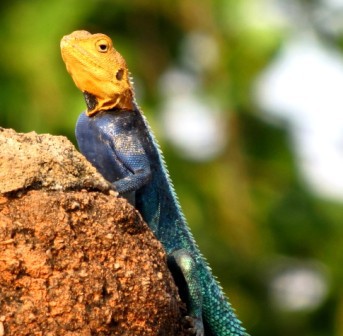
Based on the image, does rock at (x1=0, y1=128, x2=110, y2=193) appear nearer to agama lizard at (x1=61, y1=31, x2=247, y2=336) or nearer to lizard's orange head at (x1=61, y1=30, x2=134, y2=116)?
agama lizard at (x1=61, y1=31, x2=247, y2=336)

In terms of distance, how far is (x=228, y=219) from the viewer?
38.2 ft

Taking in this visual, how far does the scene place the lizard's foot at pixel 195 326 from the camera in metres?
5.14

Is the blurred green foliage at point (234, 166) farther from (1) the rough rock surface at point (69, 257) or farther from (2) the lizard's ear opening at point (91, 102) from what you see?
(1) the rough rock surface at point (69, 257)

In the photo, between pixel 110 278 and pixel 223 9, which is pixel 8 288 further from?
pixel 223 9

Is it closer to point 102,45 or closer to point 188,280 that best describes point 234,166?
point 102,45

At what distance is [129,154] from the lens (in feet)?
19.5

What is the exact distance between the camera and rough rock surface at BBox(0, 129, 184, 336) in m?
4.58

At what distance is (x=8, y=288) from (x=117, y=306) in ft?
1.42

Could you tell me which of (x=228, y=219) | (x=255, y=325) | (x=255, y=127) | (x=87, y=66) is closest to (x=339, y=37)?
(x=255, y=127)

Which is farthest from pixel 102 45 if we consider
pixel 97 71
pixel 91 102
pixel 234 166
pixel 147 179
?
pixel 234 166

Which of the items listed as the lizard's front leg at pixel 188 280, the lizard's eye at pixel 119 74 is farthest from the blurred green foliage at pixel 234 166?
the lizard's front leg at pixel 188 280

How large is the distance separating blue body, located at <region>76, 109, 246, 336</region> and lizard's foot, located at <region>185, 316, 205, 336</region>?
18.3 inches

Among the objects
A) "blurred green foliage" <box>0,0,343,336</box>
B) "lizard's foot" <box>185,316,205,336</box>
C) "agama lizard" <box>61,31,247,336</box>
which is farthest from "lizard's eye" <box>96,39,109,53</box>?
"blurred green foliage" <box>0,0,343,336</box>

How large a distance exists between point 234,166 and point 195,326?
21.6 ft
